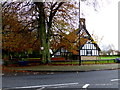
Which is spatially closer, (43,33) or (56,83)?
(56,83)

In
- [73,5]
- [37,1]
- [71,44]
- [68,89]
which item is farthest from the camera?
[71,44]

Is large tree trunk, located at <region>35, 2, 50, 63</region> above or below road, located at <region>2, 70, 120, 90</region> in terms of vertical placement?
above

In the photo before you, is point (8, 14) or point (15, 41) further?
point (15, 41)

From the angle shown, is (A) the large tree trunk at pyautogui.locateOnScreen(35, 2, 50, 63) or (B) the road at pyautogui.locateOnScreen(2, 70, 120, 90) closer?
(B) the road at pyautogui.locateOnScreen(2, 70, 120, 90)

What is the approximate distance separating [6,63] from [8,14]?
5.95 meters

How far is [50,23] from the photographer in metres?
25.8

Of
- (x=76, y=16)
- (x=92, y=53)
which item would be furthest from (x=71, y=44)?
(x=92, y=53)

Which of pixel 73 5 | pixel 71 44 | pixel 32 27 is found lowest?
pixel 71 44

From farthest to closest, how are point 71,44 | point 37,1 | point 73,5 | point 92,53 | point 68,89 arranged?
point 92,53 < point 71,44 < point 73,5 < point 37,1 < point 68,89

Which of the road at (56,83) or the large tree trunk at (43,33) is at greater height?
the large tree trunk at (43,33)

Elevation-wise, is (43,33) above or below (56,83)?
above

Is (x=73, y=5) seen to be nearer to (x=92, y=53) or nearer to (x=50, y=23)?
(x=50, y=23)

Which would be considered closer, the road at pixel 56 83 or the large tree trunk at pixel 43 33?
the road at pixel 56 83

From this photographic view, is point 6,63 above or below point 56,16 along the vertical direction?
below
